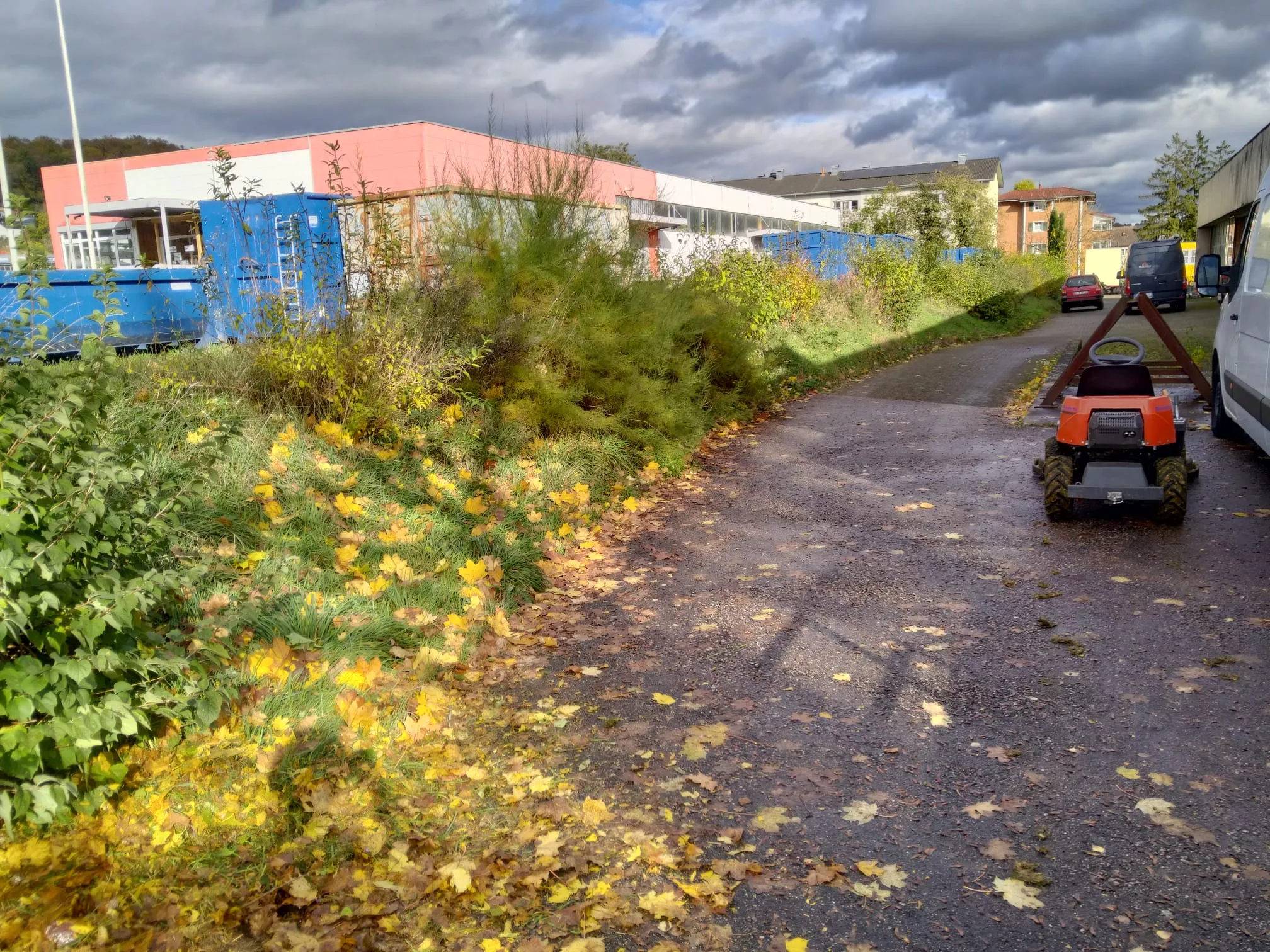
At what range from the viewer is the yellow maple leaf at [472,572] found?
18.9 feet

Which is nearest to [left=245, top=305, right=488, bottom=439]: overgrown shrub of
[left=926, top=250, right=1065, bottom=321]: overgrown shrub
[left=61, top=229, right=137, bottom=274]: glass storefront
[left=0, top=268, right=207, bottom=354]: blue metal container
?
[left=0, top=268, right=207, bottom=354]: blue metal container

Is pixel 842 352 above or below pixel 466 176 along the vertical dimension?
below

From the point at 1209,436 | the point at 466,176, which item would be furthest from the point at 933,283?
the point at 466,176

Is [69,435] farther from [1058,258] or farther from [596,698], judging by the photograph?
[1058,258]

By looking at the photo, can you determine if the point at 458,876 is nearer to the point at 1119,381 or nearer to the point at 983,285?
the point at 1119,381

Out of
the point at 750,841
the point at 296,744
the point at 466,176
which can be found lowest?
the point at 750,841

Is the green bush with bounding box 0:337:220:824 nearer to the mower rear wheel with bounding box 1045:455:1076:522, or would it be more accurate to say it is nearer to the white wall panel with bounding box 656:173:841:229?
the mower rear wheel with bounding box 1045:455:1076:522

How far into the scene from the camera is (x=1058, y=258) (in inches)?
2195

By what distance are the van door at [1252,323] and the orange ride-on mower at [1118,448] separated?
0.73m

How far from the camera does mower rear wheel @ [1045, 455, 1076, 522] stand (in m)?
6.95

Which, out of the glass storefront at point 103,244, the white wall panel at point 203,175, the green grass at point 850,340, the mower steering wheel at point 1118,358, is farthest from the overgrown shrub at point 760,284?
the glass storefront at point 103,244

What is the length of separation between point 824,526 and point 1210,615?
2894mm

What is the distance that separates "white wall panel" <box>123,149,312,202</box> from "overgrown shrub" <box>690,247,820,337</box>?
84.1 feet

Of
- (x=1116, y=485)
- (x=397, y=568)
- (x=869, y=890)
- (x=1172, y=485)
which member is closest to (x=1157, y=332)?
(x=1172, y=485)
